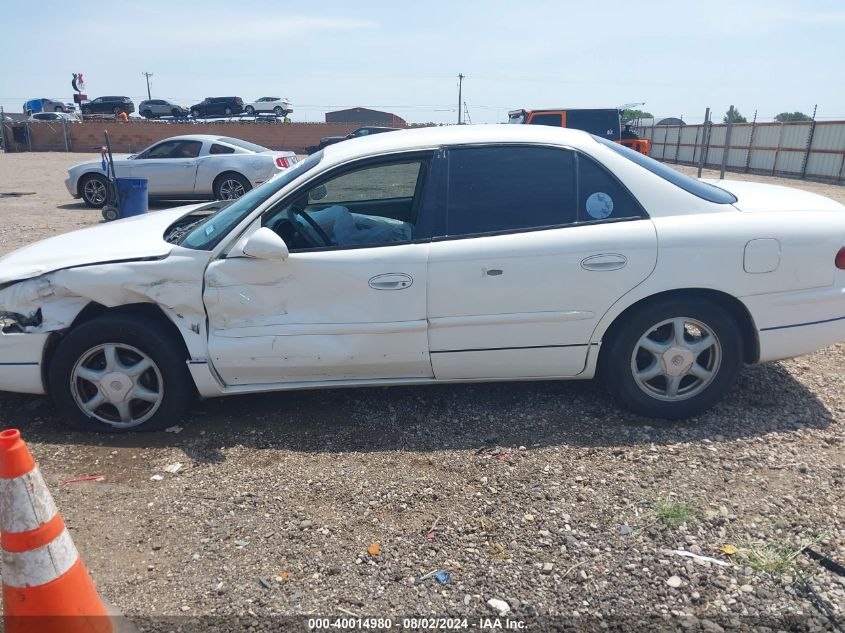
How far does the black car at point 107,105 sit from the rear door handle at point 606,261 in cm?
4850

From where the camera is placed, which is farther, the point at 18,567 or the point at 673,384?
the point at 673,384

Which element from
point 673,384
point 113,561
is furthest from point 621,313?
point 113,561

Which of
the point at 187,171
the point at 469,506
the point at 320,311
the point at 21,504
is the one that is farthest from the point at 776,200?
the point at 187,171

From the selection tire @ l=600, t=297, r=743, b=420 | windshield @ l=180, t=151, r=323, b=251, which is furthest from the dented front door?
tire @ l=600, t=297, r=743, b=420

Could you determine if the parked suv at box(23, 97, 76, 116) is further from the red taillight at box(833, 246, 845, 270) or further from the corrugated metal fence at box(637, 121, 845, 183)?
the red taillight at box(833, 246, 845, 270)

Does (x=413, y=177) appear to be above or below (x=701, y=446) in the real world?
above

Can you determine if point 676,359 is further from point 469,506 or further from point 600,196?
point 469,506

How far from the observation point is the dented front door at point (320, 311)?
3.49 m

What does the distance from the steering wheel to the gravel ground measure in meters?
1.04

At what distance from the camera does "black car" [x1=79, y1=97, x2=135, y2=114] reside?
4456 centimetres

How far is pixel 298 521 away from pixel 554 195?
219 cm

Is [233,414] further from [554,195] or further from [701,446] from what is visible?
[701,446]

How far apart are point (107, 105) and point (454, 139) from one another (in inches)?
1902

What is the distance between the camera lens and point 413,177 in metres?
4.27
